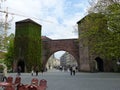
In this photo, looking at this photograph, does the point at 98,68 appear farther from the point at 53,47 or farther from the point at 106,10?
the point at 106,10

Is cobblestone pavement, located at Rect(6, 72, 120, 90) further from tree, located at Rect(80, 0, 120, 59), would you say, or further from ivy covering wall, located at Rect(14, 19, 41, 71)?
ivy covering wall, located at Rect(14, 19, 41, 71)

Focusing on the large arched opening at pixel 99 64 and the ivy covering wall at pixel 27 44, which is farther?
the large arched opening at pixel 99 64

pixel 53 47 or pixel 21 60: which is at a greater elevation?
pixel 53 47

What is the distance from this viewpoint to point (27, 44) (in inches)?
2218

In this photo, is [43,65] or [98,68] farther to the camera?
[43,65]

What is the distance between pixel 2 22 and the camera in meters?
19.0

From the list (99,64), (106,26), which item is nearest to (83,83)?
(106,26)

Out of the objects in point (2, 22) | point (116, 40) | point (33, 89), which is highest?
point (2, 22)

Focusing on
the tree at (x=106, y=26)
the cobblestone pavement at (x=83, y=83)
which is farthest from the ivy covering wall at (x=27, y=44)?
the tree at (x=106, y=26)

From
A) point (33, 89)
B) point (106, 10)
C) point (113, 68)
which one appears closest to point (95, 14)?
point (106, 10)

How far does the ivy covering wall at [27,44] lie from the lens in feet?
183

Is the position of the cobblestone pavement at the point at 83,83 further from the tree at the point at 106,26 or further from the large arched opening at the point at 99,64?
the large arched opening at the point at 99,64

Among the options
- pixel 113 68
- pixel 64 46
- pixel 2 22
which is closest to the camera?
pixel 2 22

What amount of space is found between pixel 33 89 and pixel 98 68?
53.0 metres
